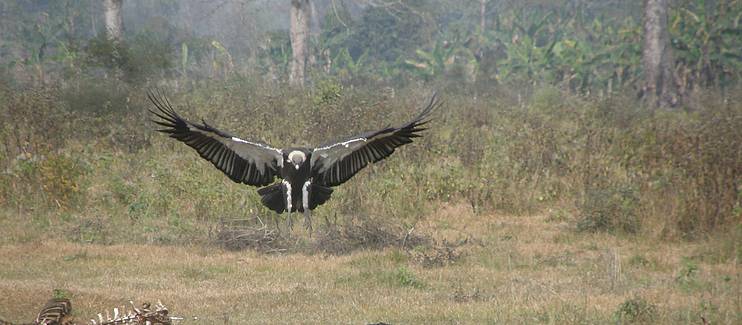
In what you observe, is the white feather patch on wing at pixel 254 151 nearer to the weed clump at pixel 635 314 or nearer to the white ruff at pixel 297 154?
the white ruff at pixel 297 154

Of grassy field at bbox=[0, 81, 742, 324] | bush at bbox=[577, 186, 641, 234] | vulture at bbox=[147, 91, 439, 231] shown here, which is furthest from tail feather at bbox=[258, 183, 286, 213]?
bush at bbox=[577, 186, 641, 234]

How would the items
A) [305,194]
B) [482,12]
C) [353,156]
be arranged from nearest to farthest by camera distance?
[305,194], [353,156], [482,12]

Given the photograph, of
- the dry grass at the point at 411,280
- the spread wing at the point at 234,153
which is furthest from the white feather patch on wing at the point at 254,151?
the dry grass at the point at 411,280

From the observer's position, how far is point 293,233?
1097cm

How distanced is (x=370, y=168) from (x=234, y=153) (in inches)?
169

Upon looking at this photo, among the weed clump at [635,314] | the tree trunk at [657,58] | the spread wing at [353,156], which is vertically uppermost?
the tree trunk at [657,58]

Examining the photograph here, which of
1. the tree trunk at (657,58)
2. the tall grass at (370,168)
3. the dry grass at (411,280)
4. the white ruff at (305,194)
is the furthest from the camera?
the tree trunk at (657,58)

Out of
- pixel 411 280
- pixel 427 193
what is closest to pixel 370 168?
pixel 427 193

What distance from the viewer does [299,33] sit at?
2652 centimetres

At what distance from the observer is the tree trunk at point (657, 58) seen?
2250cm

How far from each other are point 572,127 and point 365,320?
10.0m

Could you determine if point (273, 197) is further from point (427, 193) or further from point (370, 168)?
point (370, 168)

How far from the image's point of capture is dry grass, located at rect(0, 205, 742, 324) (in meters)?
7.57

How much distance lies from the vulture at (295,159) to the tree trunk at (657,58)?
1471 cm
